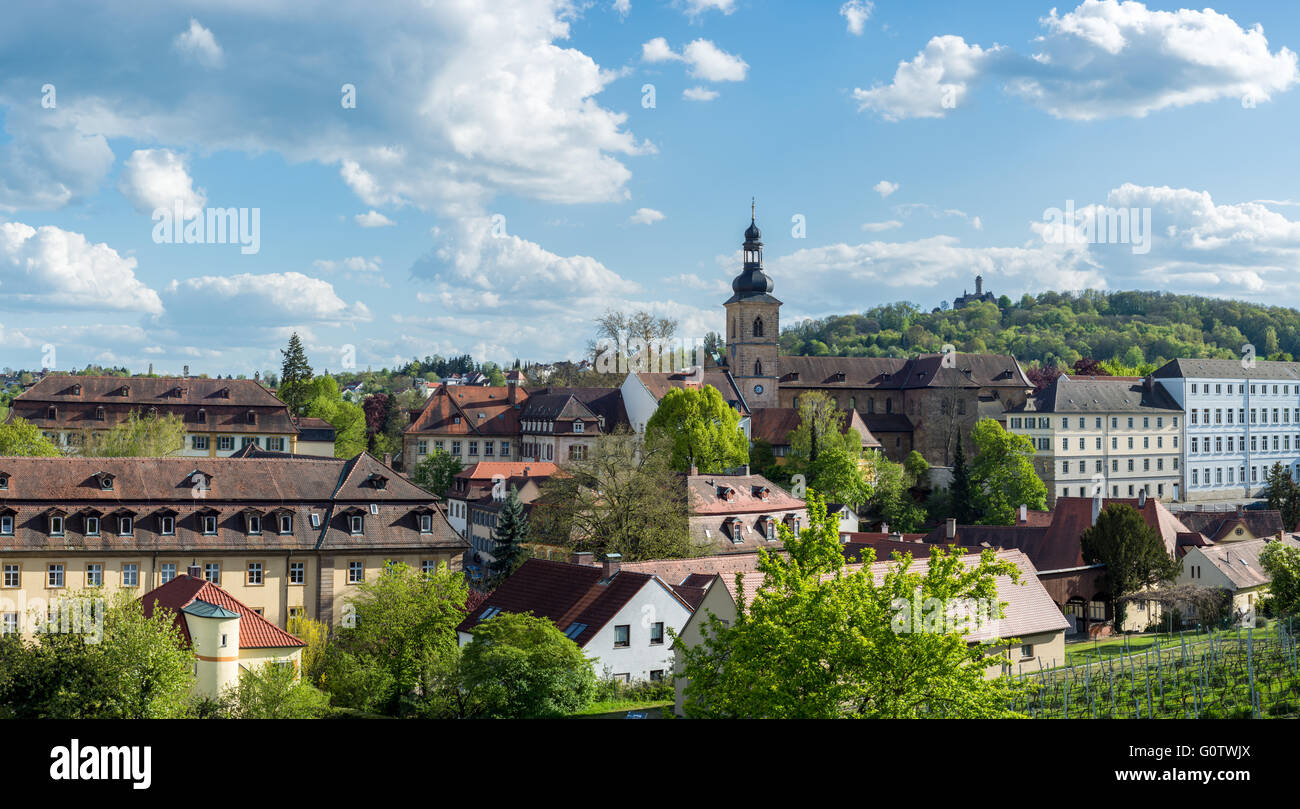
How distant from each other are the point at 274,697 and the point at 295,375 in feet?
282

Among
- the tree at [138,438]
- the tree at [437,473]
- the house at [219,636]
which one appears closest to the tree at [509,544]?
the house at [219,636]

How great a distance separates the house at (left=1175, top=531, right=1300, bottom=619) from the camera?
51.2 meters

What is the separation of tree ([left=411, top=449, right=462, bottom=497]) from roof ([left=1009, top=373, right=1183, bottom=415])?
1664 inches

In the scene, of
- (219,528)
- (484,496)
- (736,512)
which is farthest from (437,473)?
(219,528)

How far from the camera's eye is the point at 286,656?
3375 centimetres

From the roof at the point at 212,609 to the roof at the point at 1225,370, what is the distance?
81934mm

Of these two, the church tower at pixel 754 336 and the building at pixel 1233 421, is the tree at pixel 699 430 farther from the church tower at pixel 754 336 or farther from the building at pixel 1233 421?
the building at pixel 1233 421

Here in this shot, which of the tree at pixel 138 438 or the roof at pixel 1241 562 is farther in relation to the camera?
the tree at pixel 138 438

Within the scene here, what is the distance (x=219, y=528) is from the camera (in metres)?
44.2

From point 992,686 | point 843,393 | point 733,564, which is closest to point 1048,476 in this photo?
point 843,393

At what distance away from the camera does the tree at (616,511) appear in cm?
4994
